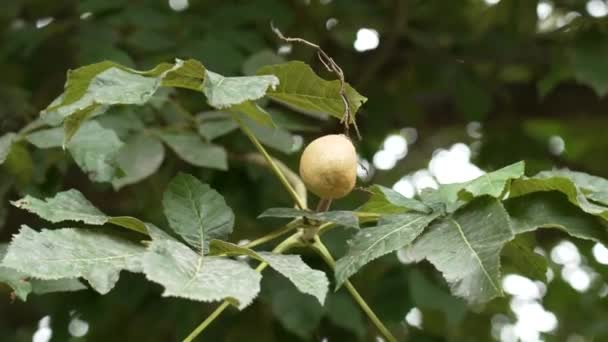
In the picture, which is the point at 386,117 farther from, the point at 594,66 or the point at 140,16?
the point at 140,16

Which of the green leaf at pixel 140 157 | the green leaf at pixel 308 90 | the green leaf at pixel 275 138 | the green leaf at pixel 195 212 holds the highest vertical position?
the green leaf at pixel 308 90

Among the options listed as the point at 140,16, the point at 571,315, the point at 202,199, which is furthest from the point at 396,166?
the point at 202,199

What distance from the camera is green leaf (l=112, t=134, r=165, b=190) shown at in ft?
4.91

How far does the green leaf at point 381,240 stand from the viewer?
0.95 m

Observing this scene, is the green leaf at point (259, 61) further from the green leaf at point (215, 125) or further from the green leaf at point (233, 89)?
the green leaf at point (233, 89)

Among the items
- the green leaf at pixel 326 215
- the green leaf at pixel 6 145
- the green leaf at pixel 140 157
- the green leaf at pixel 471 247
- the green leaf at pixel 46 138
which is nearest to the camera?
the green leaf at pixel 471 247

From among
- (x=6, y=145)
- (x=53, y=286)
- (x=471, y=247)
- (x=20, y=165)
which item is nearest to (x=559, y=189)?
(x=471, y=247)

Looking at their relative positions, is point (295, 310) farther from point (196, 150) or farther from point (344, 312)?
point (196, 150)

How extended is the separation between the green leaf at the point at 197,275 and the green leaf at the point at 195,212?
4.7 inches

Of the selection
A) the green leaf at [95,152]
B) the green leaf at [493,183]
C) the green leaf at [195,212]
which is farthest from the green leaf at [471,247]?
the green leaf at [95,152]

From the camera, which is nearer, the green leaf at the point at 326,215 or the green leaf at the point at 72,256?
the green leaf at the point at 72,256

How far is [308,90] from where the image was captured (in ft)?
3.38

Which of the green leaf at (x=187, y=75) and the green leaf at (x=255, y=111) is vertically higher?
the green leaf at (x=187, y=75)

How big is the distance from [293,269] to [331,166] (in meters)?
0.15
